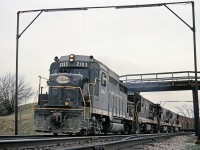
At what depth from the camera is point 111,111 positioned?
19.1m

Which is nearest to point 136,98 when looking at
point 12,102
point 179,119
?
point 179,119

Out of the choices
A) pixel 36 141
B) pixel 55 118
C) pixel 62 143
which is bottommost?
pixel 62 143

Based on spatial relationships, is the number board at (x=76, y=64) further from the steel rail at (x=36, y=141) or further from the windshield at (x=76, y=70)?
the steel rail at (x=36, y=141)

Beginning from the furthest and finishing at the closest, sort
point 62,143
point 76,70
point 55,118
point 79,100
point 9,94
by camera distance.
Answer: point 9,94 → point 76,70 → point 79,100 → point 55,118 → point 62,143

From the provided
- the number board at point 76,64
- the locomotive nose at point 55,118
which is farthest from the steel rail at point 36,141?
the number board at point 76,64

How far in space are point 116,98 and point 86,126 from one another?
20.5ft

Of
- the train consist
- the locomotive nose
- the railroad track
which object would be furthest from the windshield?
the railroad track

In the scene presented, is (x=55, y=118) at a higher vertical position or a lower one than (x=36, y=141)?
higher

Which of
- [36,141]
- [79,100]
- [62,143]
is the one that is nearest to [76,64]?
[79,100]

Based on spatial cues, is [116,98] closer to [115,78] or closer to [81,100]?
[115,78]

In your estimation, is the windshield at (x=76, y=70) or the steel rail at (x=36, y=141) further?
the windshield at (x=76, y=70)

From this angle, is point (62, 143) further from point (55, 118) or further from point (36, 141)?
point (55, 118)

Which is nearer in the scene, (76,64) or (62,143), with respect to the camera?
(62,143)

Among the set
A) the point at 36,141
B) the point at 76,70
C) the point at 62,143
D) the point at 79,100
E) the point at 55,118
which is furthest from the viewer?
the point at 76,70
